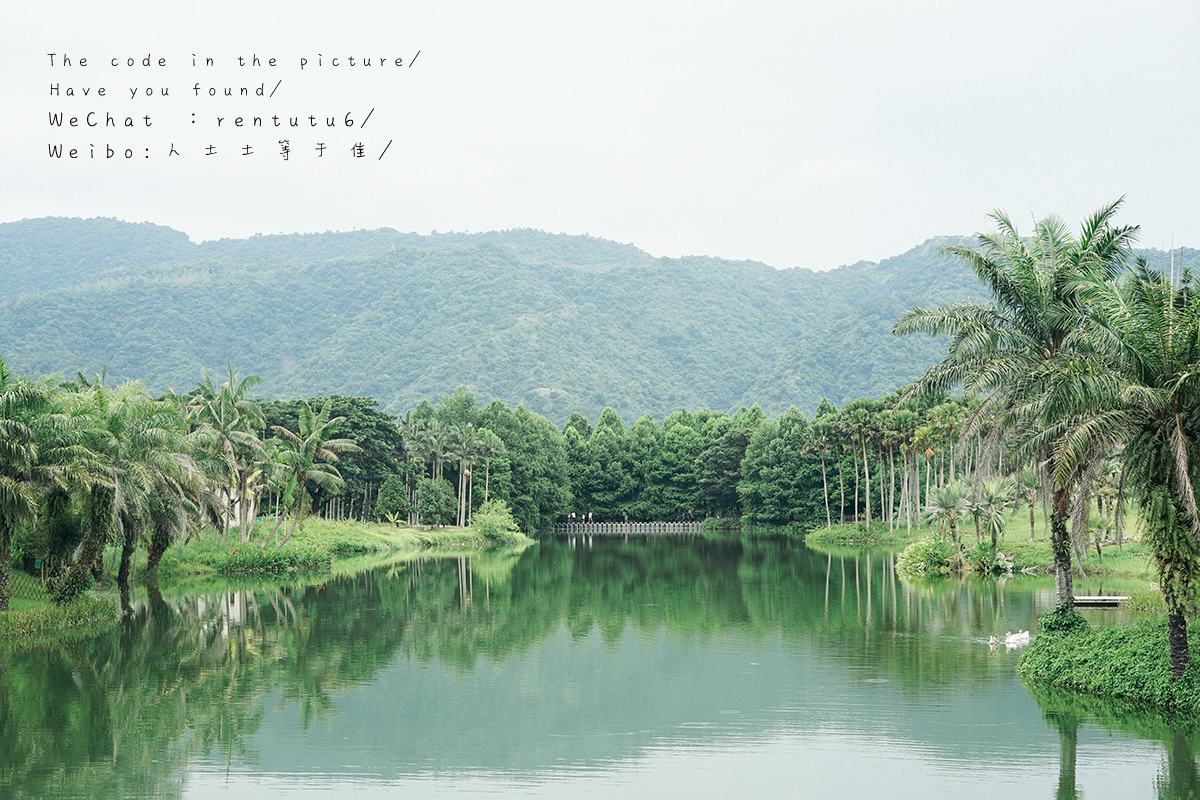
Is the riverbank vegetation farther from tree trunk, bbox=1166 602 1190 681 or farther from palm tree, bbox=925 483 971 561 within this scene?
palm tree, bbox=925 483 971 561

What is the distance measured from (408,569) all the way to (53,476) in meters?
33.3

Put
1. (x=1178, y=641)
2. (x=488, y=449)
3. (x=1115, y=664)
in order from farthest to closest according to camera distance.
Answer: (x=488, y=449)
(x=1115, y=664)
(x=1178, y=641)

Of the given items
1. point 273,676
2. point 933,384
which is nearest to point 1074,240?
point 933,384

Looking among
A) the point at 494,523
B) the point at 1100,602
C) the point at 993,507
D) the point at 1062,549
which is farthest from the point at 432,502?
the point at 1062,549

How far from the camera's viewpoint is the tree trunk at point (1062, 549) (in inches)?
990

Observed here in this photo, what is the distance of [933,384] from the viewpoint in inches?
1073

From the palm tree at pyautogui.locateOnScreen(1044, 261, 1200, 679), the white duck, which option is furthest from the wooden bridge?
the palm tree at pyautogui.locateOnScreen(1044, 261, 1200, 679)

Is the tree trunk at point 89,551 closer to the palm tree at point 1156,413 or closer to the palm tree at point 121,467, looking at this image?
the palm tree at point 121,467

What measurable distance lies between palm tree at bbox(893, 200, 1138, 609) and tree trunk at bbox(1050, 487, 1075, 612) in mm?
24

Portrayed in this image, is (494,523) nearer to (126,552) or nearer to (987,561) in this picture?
(987,561)

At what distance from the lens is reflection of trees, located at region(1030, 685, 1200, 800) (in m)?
16.2

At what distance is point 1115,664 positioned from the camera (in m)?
22.0

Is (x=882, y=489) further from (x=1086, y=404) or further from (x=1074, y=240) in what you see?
(x=1086, y=404)

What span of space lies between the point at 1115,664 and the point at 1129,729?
2.93 meters
